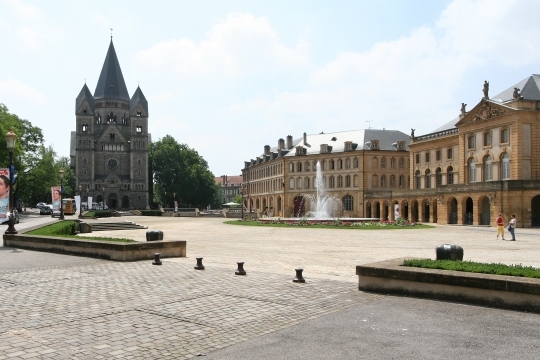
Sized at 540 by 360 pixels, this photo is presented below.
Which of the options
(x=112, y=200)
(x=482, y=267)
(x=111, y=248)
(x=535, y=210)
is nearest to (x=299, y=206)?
(x=535, y=210)

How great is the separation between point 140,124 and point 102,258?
118221 millimetres

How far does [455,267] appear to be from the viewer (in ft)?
35.0

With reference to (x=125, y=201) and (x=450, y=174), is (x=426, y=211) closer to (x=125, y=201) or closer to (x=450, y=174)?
(x=450, y=174)

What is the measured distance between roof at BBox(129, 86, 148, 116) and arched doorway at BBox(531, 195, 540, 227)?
103119mm

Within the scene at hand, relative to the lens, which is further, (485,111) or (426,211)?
(426,211)

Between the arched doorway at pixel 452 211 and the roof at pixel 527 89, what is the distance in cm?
1298

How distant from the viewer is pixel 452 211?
2382 inches

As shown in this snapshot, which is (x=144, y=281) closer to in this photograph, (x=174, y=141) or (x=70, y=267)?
(x=70, y=267)

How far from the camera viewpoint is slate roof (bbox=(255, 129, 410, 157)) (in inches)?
3521

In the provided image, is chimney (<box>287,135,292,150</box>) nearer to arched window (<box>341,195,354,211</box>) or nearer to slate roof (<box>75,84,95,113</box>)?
arched window (<box>341,195,354,211</box>)

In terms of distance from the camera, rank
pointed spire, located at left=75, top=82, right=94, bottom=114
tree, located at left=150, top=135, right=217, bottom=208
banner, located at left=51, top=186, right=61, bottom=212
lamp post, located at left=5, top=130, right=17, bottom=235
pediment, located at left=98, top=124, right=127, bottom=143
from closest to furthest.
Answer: lamp post, located at left=5, top=130, right=17, bottom=235 < banner, located at left=51, top=186, right=61, bottom=212 < tree, located at left=150, top=135, right=217, bottom=208 < pediment, located at left=98, top=124, right=127, bottom=143 < pointed spire, located at left=75, top=82, right=94, bottom=114

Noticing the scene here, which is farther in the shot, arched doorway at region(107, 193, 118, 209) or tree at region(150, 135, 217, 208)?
arched doorway at region(107, 193, 118, 209)

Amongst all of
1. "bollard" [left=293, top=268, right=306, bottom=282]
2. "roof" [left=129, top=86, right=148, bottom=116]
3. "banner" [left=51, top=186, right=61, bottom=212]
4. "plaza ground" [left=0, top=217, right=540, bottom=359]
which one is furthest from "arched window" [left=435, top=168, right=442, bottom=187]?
"roof" [left=129, top=86, right=148, bottom=116]

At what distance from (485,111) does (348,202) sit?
34.3 m
